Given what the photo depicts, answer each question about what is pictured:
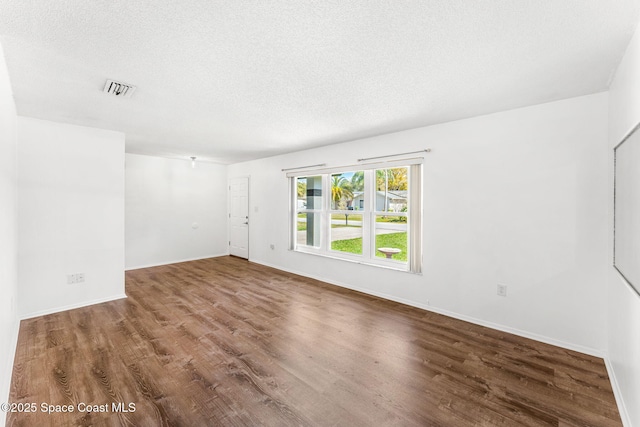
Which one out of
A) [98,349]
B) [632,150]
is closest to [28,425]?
[98,349]

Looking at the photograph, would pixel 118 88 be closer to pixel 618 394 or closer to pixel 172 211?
pixel 172 211

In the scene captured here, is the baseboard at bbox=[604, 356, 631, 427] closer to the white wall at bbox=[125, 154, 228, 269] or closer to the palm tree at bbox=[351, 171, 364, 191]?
the palm tree at bbox=[351, 171, 364, 191]

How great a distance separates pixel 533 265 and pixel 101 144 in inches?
224

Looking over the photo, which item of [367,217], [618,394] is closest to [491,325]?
[618,394]

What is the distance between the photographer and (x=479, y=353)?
2682 mm

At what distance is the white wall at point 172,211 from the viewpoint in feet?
19.6

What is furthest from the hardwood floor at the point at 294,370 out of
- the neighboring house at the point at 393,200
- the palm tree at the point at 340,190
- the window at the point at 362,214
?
the palm tree at the point at 340,190

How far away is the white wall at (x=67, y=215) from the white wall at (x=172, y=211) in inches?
78.5

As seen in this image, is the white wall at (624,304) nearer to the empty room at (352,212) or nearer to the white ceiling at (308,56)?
the empty room at (352,212)

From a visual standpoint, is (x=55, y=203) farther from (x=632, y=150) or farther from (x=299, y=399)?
(x=632, y=150)

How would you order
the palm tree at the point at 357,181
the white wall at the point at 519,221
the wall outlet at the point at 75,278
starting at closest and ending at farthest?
the white wall at the point at 519,221 → the wall outlet at the point at 75,278 → the palm tree at the point at 357,181

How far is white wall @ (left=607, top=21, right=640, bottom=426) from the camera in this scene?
171 centimetres

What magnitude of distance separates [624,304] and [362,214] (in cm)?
313

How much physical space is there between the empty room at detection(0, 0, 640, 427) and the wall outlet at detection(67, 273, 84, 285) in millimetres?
14
